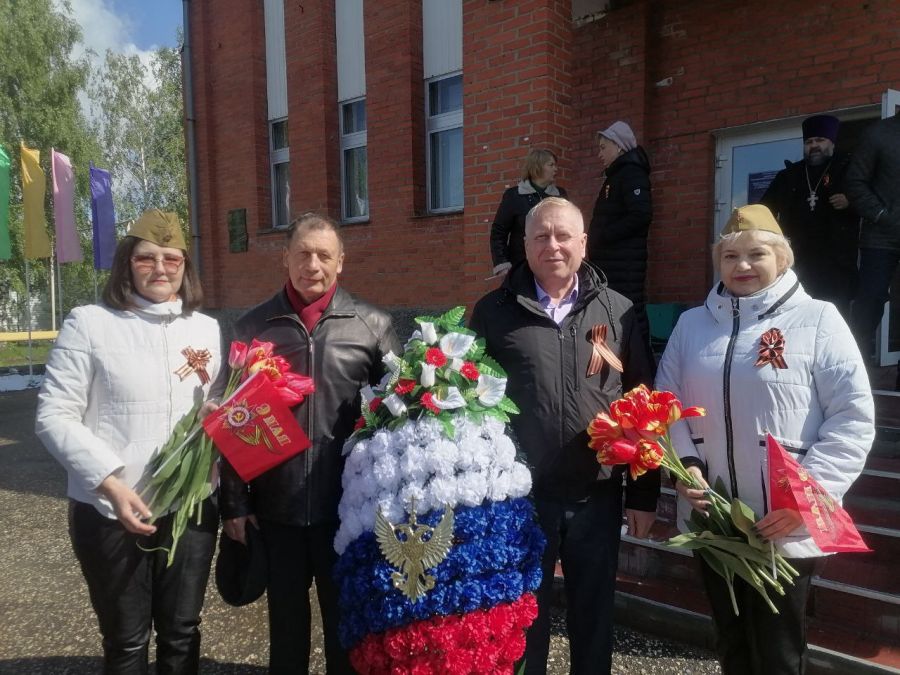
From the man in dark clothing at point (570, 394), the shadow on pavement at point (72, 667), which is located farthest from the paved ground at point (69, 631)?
the man in dark clothing at point (570, 394)

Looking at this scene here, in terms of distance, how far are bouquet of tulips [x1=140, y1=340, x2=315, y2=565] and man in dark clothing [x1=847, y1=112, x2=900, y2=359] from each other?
12.0 feet

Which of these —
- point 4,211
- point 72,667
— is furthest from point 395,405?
point 4,211

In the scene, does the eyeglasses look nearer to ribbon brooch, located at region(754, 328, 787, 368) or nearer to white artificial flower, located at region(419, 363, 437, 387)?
white artificial flower, located at region(419, 363, 437, 387)

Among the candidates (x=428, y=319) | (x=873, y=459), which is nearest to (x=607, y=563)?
(x=428, y=319)

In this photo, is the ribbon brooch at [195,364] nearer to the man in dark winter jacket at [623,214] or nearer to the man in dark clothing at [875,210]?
the man in dark winter jacket at [623,214]

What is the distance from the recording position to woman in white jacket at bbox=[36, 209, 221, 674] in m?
2.04

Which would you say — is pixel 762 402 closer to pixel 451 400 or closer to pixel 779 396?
pixel 779 396

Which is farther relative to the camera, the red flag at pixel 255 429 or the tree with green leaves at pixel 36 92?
the tree with green leaves at pixel 36 92

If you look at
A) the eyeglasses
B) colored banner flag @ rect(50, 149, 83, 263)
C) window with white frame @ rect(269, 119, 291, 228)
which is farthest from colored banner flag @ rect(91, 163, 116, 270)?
the eyeglasses

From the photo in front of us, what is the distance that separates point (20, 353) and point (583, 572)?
2422 centimetres

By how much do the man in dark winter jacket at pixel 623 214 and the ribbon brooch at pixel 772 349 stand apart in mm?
2243

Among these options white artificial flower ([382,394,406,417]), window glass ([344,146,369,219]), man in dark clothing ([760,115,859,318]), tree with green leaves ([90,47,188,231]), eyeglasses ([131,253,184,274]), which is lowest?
white artificial flower ([382,394,406,417])

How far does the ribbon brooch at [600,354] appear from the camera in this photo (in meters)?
2.15

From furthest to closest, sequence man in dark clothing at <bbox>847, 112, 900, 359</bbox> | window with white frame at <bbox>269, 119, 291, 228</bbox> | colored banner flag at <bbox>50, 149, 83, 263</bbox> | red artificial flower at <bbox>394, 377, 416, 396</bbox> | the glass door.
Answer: colored banner flag at <bbox>50, 149, 83, 263</bbox> < window with white frame at <bbox>269, 119, 291, 228</bbox> < the glass door < man in dark clothing at <bbox>847, 112, 900, 359</bbox> < red artificial flower at <bbox>394, 377, 416, 396</bbox>
